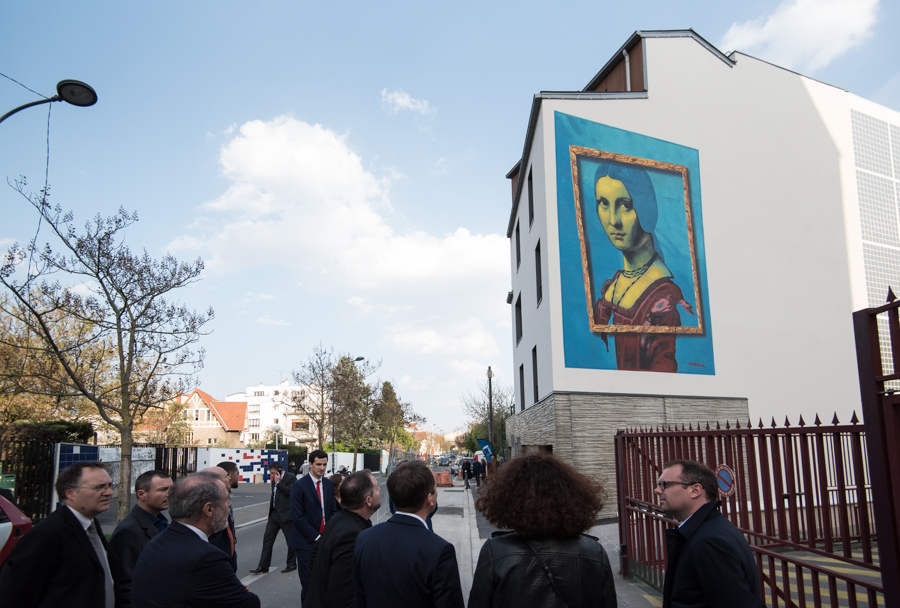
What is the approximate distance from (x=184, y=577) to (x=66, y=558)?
0.94 m

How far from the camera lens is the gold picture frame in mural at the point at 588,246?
63.2ft

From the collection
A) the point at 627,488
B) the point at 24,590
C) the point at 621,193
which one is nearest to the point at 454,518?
the point at 627,488

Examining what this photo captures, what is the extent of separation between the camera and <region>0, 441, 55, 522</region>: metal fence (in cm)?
1402

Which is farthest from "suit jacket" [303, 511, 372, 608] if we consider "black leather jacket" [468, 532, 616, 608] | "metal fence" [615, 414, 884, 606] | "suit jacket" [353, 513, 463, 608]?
"metal fence" [615, 414, 884, 606]

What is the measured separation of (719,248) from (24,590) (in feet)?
72.3

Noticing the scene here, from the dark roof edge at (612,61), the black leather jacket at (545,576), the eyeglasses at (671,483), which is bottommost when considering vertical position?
the black leather jacket at (545,576)

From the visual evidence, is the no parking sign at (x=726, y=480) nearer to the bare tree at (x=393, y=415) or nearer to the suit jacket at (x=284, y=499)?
the suit jacket at (x=284, y=499)

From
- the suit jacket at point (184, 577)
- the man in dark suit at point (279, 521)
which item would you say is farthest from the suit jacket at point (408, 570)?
the man in dark suit at point (279, 521)

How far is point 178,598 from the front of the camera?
2947 mm

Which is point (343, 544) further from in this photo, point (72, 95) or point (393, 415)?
point (393, 415)

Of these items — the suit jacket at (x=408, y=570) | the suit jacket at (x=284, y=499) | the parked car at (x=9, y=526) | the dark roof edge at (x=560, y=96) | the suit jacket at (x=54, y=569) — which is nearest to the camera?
the suit jacket at (x=408, y=570)

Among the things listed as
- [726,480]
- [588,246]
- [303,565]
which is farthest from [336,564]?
[588,246]

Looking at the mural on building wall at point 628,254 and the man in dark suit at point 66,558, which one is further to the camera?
the mural on building wall at point 628,254

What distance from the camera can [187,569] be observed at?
2.98 m
